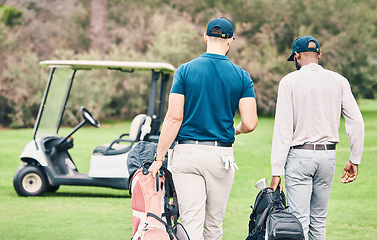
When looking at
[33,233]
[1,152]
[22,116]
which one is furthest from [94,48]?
[33,233]

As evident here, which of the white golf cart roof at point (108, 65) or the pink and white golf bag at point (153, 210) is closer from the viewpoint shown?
the pink and white golf bag at point (153, 210)

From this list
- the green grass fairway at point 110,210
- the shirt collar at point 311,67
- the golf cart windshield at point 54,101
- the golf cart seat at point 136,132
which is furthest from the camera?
the golf cart windshield at point 54,101

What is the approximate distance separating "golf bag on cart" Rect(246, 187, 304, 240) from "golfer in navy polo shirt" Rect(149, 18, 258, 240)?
0.34 metres

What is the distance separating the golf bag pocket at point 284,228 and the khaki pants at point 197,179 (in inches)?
13.4

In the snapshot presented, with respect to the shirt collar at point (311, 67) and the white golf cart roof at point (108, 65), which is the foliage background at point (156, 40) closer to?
the white golf cart roof at point (108, 65)

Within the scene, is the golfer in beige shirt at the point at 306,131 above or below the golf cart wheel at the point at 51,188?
above

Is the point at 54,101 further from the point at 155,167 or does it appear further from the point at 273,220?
the point at 273,220

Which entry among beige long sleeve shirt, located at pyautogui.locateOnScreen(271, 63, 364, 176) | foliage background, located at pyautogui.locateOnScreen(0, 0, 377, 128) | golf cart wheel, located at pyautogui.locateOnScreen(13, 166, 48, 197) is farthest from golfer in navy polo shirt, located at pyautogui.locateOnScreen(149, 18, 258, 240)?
foliage background, located at pyautogui.locateOnScreen(0, 0, 377, 128)

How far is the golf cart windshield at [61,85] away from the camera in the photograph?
8.41 m

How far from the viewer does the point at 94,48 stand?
92.4ft

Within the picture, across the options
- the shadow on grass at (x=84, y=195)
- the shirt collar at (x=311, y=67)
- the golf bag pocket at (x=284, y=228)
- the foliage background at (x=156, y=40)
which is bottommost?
the shadow on grass at (x=84, y=195)

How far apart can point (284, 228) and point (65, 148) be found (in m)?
5.48

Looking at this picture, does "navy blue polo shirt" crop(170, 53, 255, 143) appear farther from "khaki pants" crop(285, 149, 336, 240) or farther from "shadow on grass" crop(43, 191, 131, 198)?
"shadow on grass" crop(43, 191, 131, 198)

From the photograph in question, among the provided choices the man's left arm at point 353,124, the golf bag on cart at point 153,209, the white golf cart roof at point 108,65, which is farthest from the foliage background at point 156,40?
the golf bag on cart at point 153,209
